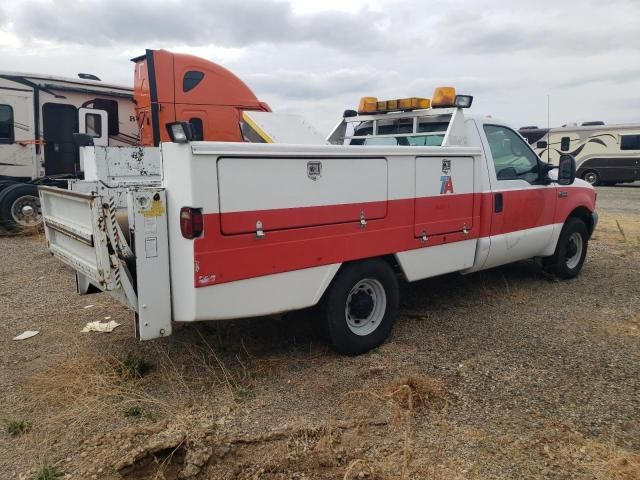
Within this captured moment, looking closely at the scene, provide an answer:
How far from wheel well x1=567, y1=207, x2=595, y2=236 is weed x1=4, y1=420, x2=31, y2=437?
6174 mm

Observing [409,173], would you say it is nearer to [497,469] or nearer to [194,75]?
[497,469]

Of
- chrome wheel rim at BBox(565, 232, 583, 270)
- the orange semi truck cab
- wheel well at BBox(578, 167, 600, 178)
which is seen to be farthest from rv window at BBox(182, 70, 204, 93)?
wheel well at BBox(578, 167, 600, 178)

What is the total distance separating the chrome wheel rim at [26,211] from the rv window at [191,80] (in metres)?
4.11

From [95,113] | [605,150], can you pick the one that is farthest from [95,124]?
[605,150]

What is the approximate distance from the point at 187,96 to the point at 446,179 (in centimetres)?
527

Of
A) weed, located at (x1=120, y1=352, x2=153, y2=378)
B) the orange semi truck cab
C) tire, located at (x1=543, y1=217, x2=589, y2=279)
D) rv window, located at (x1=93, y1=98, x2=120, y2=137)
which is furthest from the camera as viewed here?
rv window, located at (x1=93, y1=98, x2=120, y2=137)

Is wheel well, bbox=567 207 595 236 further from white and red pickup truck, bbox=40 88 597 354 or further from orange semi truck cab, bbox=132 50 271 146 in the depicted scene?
orange semi truck cab, bbox=132 50 271 146

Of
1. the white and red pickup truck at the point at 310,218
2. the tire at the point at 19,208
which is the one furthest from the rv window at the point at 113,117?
the white and red pickup truck at the point at 310,218

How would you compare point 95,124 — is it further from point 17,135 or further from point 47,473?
point 47,473

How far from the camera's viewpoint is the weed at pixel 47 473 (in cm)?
277

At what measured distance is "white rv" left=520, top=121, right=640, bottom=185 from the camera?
2252cm

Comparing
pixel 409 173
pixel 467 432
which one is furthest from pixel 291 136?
pixel 467 432

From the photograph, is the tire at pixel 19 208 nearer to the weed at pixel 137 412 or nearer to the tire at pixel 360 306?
the weed at pixel 137 412

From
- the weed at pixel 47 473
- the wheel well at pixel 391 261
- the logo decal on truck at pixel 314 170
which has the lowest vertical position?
the weed at pixel 47 473
